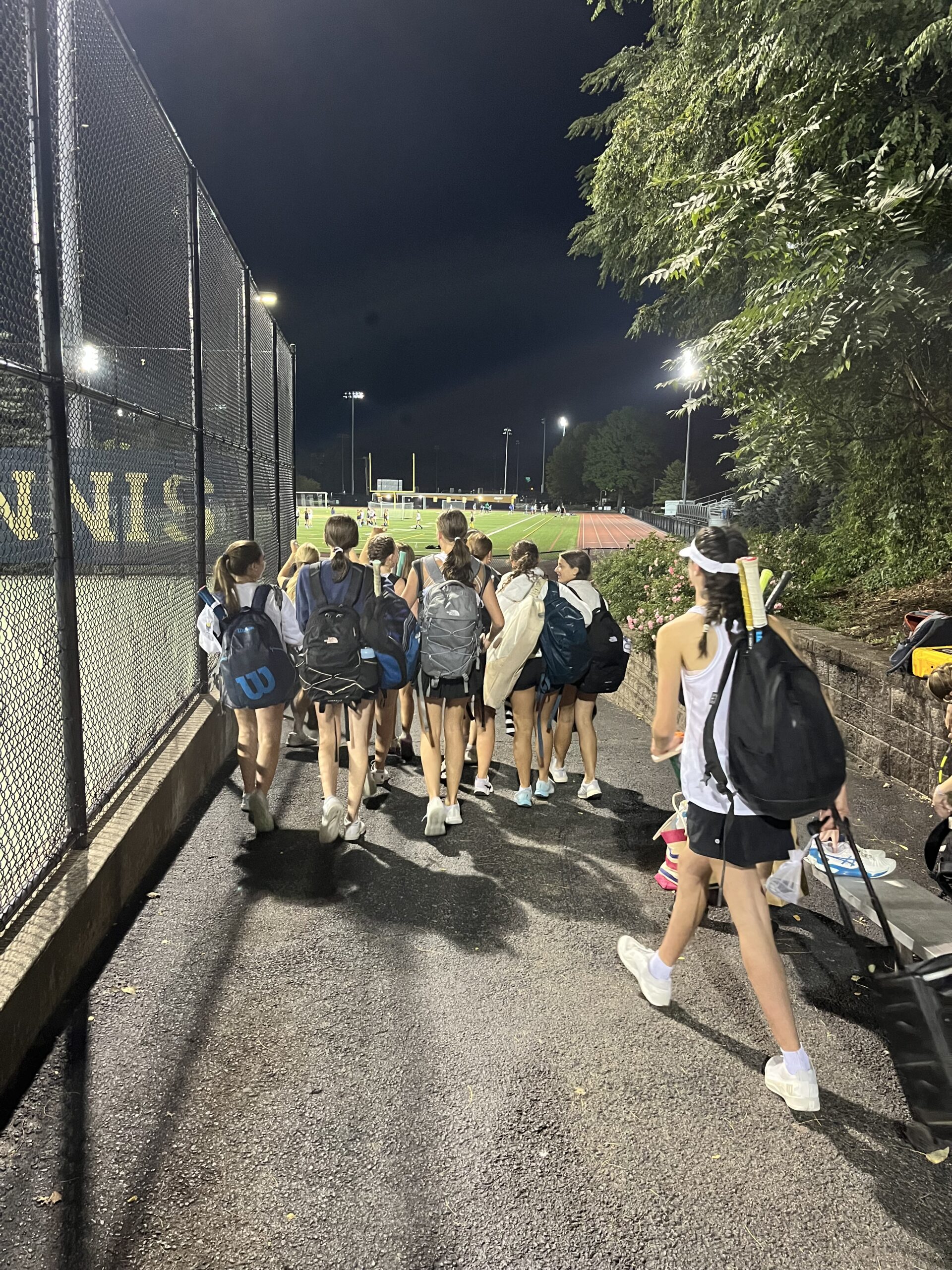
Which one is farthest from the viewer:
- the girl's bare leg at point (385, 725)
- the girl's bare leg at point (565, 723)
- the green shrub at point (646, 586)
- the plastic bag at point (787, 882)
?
the green shrub at point (646, 586)

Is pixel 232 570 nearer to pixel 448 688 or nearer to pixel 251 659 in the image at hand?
pixel 251 659

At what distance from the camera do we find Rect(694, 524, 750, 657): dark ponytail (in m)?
3.05

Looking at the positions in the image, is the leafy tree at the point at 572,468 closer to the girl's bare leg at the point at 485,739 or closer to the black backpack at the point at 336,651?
the girl's bare leg at the point at 485,739

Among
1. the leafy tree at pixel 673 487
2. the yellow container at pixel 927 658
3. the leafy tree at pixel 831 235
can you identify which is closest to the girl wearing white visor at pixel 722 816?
the yellow container at pixel 927 658

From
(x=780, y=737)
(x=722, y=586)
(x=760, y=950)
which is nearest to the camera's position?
(x=780, y=737)

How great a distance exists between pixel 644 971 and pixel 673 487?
4463 inches

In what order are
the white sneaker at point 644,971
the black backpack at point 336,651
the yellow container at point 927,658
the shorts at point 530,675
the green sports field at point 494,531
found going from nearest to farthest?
the white sneaker at point 644,971, the black backpack at point 336,651, the yellow container at point 927,658, the shorts at point 530,675, the green sports field at point 494,531

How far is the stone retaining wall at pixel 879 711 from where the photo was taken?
6.11m

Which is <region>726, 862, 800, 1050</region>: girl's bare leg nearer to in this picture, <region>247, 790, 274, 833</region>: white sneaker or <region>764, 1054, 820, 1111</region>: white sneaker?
<region>764, 1054, 820, 1111</region>: white sneaker

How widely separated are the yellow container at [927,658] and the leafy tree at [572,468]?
157 meters

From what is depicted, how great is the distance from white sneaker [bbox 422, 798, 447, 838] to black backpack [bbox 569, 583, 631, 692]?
1.37 m

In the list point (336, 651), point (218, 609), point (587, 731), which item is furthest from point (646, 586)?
point (218, 609)

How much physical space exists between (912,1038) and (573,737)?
584cm

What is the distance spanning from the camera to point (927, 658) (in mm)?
5711
